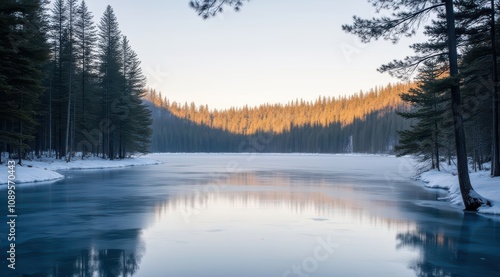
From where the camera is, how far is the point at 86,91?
54688 mm

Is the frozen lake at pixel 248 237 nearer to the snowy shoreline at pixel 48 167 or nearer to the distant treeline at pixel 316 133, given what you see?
the snowy shoreline at pixel 48 167

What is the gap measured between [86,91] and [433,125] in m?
42.7

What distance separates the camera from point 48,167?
136 ft

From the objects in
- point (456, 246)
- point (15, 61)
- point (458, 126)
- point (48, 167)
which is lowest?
point (456, 246)

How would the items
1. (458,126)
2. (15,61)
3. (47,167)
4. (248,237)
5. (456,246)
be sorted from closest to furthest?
(456,246) < (248,237) < (458,126) < (15,61) < (47,167)

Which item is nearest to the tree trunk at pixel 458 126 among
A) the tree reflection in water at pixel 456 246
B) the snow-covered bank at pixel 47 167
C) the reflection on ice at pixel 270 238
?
the tree reflection in water at pixel 456 246

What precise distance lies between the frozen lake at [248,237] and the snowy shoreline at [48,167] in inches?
342

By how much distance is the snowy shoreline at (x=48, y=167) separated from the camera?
94.5 ft

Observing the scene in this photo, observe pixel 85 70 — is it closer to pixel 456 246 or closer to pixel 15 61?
pixel 15 61

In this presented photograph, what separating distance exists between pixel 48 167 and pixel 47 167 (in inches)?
7.4

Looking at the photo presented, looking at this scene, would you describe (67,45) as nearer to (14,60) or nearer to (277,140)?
(14,60)

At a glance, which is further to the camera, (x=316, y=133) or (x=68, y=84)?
(x=316, y=133)

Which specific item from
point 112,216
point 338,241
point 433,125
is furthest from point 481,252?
point 433,125

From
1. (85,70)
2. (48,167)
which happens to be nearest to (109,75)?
(85,70)
